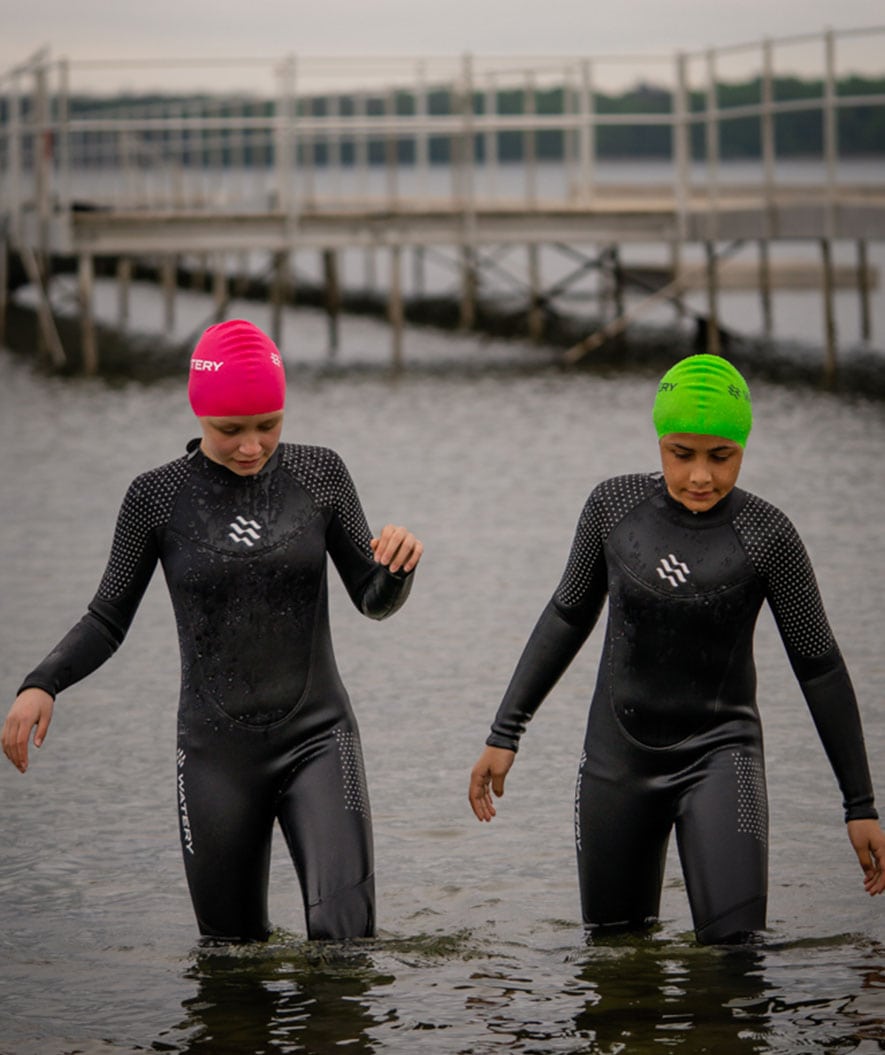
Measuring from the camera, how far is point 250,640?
16.6 ft

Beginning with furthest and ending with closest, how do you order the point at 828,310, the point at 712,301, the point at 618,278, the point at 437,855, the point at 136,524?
the point at 618,278 < the point at 712,301 < the point at 828,310 < the point at 437,855 < the point at 136,524

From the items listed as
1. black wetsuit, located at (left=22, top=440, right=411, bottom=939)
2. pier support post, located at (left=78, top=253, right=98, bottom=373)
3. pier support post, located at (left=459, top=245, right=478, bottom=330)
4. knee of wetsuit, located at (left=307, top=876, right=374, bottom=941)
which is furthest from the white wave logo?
pier support post, located at (left=459, top=245, right=478, bottom=330)

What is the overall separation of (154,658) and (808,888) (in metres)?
4.50

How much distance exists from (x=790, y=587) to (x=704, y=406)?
Result: 1.51 feet

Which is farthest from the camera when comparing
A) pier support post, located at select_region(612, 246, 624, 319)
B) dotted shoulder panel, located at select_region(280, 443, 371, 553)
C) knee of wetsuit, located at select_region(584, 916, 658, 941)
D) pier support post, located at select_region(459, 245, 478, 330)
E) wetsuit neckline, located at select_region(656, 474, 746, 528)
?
pier support post, located at select_region(459, 245, 478, 330)

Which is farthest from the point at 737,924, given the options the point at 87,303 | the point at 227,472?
the point at 87,303

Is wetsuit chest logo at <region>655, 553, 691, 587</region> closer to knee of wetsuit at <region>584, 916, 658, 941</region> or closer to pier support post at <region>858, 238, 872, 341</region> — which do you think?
knee of wetsuit at <region>584, 916, 658, 941</region>

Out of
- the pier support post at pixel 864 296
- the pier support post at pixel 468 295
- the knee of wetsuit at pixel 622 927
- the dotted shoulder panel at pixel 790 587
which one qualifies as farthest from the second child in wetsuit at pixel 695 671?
the pier support post at pixel 468 295

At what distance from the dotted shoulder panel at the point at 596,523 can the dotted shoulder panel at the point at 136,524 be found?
0.96m

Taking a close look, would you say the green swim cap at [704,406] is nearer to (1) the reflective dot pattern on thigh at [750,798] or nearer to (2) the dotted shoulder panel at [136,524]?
(1) the reflective dot pattern on thigh at [750,798]

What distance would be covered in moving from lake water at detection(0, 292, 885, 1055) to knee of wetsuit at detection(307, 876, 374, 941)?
10cm

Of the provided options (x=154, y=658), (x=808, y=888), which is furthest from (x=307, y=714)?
(x=154, y=658)

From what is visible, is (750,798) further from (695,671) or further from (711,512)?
(711,512)

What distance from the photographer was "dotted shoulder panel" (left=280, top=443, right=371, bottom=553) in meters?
5.16
